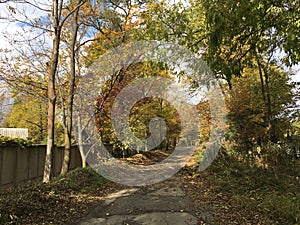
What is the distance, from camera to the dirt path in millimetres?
4508

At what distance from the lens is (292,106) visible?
13.0m

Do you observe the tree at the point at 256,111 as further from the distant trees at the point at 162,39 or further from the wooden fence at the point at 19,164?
the wooden fence at the point at 19,164

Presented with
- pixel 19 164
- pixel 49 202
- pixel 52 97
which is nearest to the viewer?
pixel 49 202

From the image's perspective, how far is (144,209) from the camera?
17.2ft

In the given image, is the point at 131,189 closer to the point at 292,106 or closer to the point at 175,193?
the point at 175,193

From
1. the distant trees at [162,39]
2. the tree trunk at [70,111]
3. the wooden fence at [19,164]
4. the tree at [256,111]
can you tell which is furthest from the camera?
the tree at [256,111]

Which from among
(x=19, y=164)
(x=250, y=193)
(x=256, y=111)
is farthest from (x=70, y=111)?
(x=256, y=111)

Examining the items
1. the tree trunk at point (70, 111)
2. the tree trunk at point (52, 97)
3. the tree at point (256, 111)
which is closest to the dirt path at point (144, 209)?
the tree trunk at point (52, 97)

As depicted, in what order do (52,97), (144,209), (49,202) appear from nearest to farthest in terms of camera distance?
(49,202) < (144,209) < (52,97)

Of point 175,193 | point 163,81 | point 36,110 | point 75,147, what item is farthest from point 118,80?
point 36,110

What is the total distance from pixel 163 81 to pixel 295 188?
11.4 m

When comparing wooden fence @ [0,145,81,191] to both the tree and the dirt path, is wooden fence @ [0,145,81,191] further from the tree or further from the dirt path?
the tree

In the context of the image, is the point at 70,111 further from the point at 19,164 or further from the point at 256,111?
the point at 256,111

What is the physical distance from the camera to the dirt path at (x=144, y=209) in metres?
4.51
